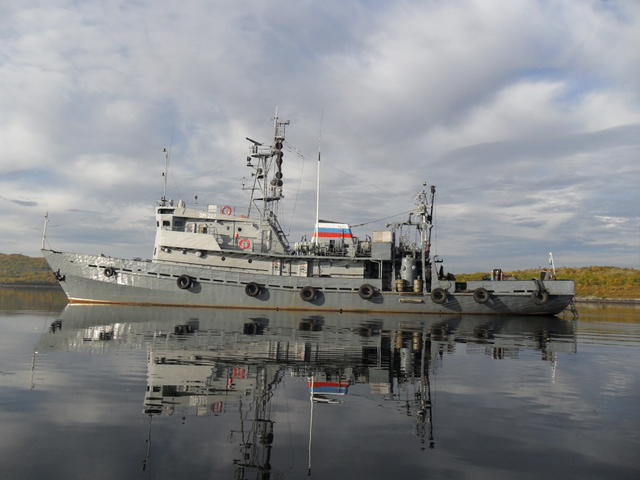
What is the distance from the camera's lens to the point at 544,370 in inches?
476

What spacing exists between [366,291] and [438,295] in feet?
16.9

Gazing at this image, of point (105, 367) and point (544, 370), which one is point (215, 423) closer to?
point (105, 367)

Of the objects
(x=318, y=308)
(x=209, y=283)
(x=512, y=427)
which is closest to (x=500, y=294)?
(x=318, y=308)

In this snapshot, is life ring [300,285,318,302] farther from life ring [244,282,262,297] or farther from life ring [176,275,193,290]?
life ring [176,275,193,290]

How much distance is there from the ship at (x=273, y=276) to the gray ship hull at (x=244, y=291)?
0.23 feet

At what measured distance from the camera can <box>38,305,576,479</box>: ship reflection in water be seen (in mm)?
7277

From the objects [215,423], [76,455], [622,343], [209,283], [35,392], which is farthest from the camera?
[209,283]

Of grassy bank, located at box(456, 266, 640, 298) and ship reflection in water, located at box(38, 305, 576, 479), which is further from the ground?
grassy bank, located at box(456, 266, 640, 298)

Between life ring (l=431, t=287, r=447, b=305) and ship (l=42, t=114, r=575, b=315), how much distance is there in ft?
0.23

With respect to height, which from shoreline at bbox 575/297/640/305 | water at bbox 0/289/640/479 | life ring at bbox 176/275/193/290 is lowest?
water at bbox 0/289/640/479

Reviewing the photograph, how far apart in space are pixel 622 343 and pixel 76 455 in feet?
65.5

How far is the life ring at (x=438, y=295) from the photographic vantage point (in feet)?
105

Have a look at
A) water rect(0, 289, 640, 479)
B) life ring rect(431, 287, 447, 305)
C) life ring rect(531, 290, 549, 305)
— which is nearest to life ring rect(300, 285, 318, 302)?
life ring rect(431, 287, 447, 305)

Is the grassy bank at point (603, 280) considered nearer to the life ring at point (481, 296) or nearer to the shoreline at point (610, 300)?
the shoreline at point (610, 300)
